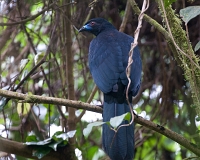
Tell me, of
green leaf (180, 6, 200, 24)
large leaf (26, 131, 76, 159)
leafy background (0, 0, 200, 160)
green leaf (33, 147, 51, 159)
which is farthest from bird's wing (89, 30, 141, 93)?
green leaf (180, 6, 200, 24)

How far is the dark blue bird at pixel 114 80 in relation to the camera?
9.91ft

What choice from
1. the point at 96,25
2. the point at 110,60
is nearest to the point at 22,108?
the point at 110,60

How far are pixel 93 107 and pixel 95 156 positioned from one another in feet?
3.08

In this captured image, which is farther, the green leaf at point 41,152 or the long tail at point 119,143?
the green leaf at point 41,152

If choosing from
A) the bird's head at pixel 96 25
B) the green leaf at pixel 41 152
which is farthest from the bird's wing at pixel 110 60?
the green leaf at pixel 41 152

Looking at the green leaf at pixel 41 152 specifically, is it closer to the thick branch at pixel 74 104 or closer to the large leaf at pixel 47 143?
the large leaf at pixel 47 143

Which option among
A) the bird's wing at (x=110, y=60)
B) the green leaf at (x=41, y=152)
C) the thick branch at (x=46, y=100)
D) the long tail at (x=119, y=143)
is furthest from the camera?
the bird's wing at (x=110, y=60)

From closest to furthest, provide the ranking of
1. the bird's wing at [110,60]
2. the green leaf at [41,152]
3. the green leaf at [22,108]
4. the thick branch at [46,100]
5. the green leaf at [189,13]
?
the green leaf at [189,13]
the thick branch at [46,100]
the green leaf at [41,152]
the bird's wing at [110,60]
the green leaf at [22,108]

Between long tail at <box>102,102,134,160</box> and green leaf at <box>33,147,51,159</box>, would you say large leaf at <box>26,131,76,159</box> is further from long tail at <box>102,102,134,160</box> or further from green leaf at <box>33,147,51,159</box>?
long tail at <box>102,102,134,160</box>

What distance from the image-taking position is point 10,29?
4.79m

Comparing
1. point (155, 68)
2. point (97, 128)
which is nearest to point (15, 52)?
point (97, 128)

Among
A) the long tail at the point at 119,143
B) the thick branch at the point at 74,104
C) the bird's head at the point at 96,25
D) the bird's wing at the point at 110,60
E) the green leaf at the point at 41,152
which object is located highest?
the bird's head at the point at 96,25

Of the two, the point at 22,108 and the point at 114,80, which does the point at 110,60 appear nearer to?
the point at 114,80

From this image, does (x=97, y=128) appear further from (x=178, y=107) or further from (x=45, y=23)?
(x=45, y=23)
